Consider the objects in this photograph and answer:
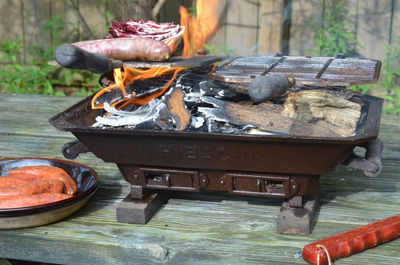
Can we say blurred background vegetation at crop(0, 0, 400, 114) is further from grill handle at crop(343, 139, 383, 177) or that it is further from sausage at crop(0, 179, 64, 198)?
grill handle at crop(343, 139, 383, 177)

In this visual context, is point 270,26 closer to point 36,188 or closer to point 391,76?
point 391,76

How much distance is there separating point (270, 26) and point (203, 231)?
3379mm

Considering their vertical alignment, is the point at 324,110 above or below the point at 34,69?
above

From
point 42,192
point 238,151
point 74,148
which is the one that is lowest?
point 42,192

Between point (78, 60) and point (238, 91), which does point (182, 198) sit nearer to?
point (238, 91)

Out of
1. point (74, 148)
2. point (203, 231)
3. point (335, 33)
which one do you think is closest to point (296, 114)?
point (203, 231)

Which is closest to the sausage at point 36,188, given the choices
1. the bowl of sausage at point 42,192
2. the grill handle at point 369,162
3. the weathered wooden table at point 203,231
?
the bowl of sausage at point 42,192

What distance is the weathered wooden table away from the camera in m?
1.92

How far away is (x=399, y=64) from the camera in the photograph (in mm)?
4918

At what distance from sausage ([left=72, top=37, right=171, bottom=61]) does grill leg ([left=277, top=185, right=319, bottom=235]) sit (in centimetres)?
76

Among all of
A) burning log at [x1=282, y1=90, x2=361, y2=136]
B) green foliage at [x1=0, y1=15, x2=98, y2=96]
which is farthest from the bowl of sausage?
green foliage at [x1=0, y1=15, x2=98, y2=96]

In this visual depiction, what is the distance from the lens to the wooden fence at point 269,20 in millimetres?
4844

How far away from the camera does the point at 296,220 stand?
6.57 ft

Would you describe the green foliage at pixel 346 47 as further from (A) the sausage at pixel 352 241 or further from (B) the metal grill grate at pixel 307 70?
(A) the sausage at pixel 352 241
